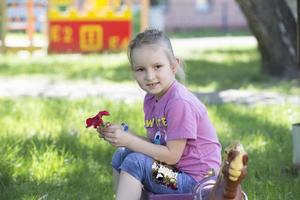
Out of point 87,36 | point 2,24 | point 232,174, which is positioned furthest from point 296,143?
point 2,24

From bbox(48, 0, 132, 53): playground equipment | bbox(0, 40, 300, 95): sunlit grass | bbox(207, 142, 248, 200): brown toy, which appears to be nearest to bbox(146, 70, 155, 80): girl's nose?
bbox(207, 142, 248, 200): brown toy

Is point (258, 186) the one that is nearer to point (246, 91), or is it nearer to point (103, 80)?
point (246, 91)

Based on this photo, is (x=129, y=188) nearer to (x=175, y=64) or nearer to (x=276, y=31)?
(x=175, y=64)

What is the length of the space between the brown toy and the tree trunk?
5.72 m

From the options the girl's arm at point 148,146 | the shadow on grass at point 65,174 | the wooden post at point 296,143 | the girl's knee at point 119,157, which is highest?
the girl's arm at point 148,146

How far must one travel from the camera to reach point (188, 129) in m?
2.68

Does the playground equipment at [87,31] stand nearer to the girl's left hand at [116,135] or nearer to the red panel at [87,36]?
the red panel at [87,36]

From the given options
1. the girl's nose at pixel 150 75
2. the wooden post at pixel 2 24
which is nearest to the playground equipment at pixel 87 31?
the wooden post at pixel 2 24

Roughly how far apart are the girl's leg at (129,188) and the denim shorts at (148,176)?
17mm

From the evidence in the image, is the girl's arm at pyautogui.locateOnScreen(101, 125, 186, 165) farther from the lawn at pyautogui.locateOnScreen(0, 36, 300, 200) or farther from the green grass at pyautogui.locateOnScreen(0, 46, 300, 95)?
the green grass at pyautogui.locateOnScreen(0, 46, 300, 95)

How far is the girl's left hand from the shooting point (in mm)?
2656

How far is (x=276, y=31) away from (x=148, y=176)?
5635 millimetres

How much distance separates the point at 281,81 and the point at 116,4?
7470mm

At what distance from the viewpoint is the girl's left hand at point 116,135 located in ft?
8.71
